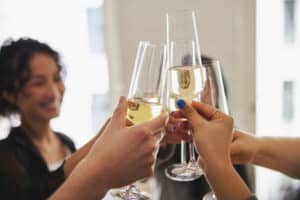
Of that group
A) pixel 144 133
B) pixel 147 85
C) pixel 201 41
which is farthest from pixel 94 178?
pixel 201 41

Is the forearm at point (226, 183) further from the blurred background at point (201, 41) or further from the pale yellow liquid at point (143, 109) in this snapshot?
the blurred background at point (201, 41)

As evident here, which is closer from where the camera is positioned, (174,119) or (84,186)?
(84,186)

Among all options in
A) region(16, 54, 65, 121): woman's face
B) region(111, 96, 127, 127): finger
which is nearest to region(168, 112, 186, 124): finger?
region(111, 96, 127, 127): finger

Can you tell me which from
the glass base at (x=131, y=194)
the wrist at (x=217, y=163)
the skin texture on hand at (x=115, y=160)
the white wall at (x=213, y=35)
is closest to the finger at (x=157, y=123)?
the skin texture on hand at (x=115, y=160)

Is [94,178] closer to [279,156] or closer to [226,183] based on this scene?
[226,183]

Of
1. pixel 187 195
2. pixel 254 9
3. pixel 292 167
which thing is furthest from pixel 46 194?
pixel 254 9

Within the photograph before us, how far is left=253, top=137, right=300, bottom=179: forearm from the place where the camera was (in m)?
0.96

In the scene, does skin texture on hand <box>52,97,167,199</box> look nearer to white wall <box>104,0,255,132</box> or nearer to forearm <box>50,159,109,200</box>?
forearm <box>50,159,109,200</box>

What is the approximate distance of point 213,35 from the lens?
2.15m

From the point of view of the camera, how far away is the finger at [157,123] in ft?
2.53

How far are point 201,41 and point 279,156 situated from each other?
1289 millimetres

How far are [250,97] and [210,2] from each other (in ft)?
1.90

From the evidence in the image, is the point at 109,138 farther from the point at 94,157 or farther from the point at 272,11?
the point at 272,11

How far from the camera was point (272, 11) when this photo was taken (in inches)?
85.9
